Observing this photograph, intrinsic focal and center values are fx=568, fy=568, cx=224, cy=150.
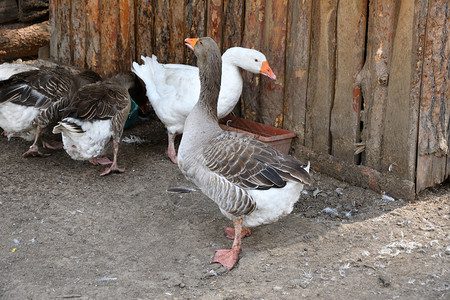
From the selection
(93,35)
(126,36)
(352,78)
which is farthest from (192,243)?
(93,35)

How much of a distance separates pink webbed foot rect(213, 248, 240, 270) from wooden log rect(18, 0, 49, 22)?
6.18 meters

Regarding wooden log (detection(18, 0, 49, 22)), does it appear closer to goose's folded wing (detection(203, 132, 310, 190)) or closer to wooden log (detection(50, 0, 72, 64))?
wooden log (detection(50, 0, 72, 64))

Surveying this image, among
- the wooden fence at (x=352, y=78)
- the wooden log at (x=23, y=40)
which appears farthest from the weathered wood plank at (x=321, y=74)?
the wooden log at (x=23, y=40)

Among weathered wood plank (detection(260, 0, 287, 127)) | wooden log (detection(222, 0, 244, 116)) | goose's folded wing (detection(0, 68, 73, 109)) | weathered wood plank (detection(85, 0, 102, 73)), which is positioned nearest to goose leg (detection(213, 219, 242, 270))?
weathered wood plank (detection(260, 0, 287, 127))

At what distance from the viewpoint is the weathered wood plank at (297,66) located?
5.30 m

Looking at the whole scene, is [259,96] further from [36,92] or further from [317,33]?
[36,92]

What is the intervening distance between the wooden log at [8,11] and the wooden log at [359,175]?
5.39 metres

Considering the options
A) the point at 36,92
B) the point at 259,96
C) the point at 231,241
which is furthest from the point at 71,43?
the point at 231,241

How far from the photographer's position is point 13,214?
479 cm

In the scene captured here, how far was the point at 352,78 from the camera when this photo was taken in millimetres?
5035

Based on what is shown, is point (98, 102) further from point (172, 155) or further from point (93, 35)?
point (93, 35)

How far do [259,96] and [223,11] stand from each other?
39.6 inches

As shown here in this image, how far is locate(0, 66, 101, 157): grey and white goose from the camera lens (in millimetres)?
5781

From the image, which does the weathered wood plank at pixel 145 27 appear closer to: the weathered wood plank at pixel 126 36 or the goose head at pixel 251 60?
the weathered wood plank at pixel 126 36
